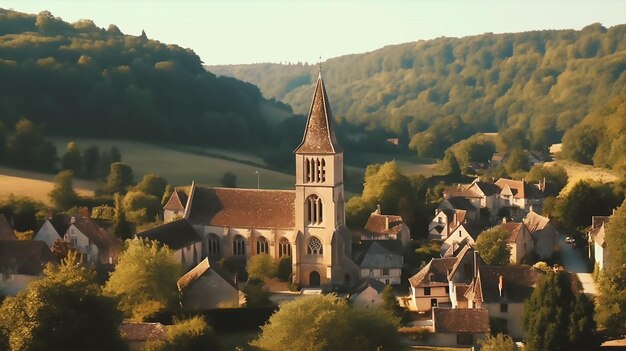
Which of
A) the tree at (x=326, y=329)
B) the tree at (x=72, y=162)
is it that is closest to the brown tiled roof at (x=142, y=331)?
the tree at (x=326, y=329)

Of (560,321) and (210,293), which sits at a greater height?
(560,321)

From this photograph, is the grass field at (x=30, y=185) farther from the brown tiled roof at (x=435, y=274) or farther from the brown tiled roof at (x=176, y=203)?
the brown tiled roof at (x=435, y=274)

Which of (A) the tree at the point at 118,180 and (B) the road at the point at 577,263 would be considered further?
(A) the tree at the point at 118,180

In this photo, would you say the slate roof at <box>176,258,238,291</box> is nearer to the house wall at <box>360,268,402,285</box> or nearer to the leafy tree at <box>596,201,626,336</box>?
the house wall at <box>360,268,402,285</box>

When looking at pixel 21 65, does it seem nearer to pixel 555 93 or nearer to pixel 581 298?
pixel 581 298

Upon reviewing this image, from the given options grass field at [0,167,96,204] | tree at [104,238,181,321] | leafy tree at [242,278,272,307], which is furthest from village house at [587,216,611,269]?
grass field at [0,167,96,204]

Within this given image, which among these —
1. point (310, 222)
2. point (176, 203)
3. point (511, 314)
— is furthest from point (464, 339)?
point (176, 203)

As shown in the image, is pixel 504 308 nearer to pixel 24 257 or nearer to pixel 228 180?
pixel 24 257

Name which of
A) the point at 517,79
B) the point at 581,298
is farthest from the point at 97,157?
the point at 517,79
